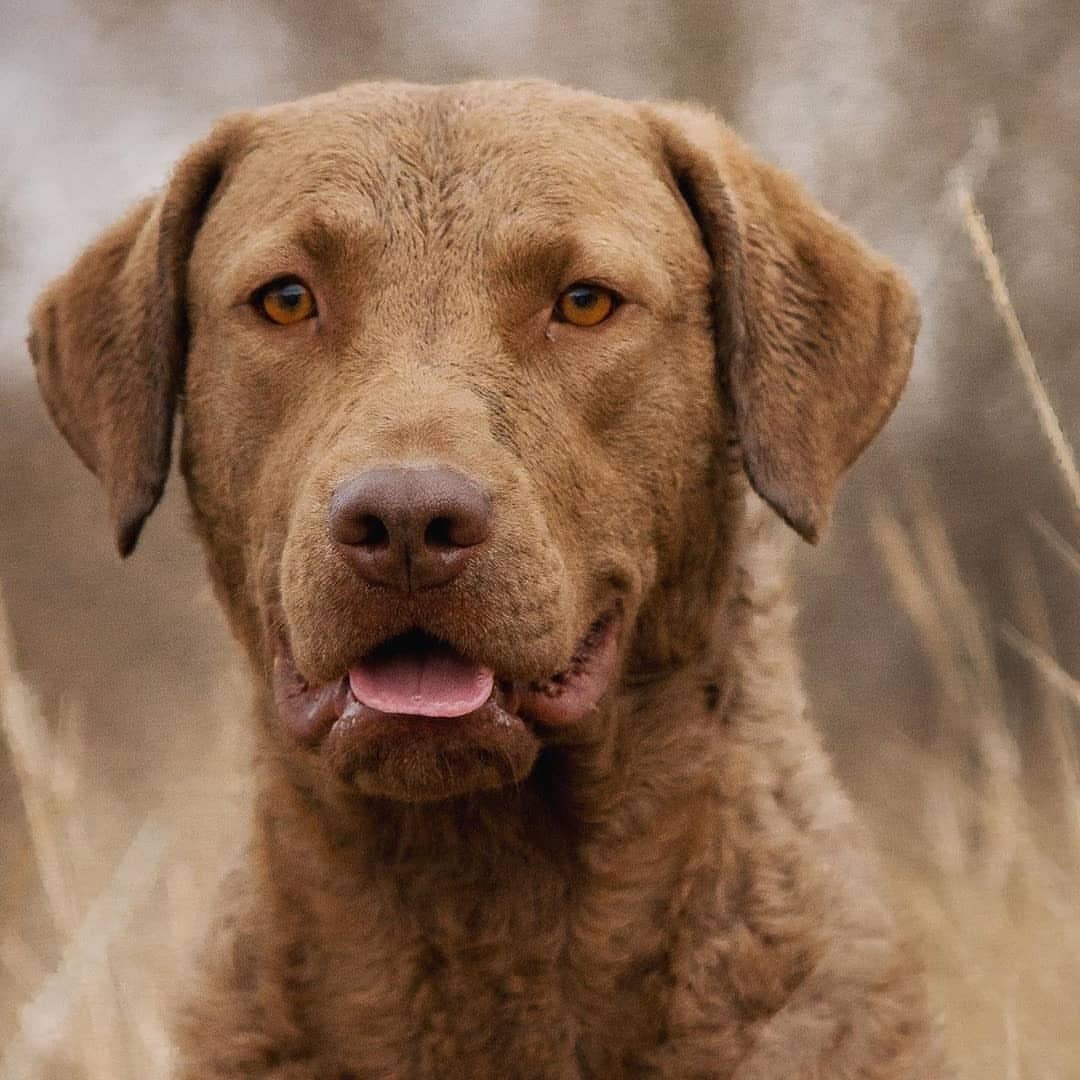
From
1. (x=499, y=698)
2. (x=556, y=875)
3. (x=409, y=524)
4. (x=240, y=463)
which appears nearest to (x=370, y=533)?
(x=409, y=524)

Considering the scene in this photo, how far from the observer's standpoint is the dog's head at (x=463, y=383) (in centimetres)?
338

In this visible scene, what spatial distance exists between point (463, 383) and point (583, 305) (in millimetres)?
324

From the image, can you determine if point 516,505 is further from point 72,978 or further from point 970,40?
point 970,40

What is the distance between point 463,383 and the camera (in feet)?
11.8

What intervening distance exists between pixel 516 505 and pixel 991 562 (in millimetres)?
7093

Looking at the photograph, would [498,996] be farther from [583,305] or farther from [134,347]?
[134,347]

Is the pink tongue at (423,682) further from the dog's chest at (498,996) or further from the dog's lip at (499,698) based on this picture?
the dog's chest at (498,996)

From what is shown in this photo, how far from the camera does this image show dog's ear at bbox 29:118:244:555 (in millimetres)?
4074

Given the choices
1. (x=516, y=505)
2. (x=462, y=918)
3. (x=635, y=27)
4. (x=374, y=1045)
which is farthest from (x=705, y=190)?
(x=635, y=27)

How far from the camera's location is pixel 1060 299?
9469 mm

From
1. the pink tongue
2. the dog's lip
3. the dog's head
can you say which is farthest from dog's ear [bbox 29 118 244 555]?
the pink tongue

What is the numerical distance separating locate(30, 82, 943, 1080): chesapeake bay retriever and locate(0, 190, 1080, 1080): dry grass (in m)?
0.35

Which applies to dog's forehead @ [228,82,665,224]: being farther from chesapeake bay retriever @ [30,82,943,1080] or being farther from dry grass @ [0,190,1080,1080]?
dry grass @ [0,190,1080,1080]

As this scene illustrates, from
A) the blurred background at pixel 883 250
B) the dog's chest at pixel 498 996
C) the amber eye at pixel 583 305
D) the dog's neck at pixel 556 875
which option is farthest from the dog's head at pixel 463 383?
the blurred background at pixel 883 250
